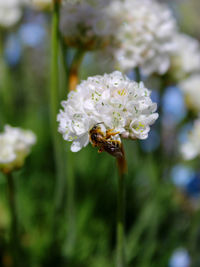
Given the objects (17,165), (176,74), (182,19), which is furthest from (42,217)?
(182,19)

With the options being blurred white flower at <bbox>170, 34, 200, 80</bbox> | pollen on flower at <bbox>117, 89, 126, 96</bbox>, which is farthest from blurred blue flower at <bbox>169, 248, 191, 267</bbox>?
pollen on flower at <bbox>117, 89, 126, 96</bbox>

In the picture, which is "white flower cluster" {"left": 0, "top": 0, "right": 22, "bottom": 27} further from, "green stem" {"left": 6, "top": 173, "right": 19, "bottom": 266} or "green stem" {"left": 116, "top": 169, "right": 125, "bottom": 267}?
"green stem" {"left": 116, "top": 169, "right": 125, "bottom": 267}

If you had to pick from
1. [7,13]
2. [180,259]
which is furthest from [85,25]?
[180,259]

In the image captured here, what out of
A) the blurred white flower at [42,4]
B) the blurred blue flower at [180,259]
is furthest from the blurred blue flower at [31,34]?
the blurred blue flower at [180,259]

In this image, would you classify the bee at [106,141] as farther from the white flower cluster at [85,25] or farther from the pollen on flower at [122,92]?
the white flower cluster at [85,25]

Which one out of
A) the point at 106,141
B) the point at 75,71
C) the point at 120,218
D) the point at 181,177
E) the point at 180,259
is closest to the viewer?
the point at 106,141

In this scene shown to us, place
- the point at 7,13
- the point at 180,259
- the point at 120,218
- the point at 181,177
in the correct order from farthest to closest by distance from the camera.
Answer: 1. the point at 181,177
2. the point at 7,13
3. the point at 180,259
4. the point at 120,218

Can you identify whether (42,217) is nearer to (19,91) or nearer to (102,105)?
(102,105)

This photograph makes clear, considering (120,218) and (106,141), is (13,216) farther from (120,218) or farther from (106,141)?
(106,141)
